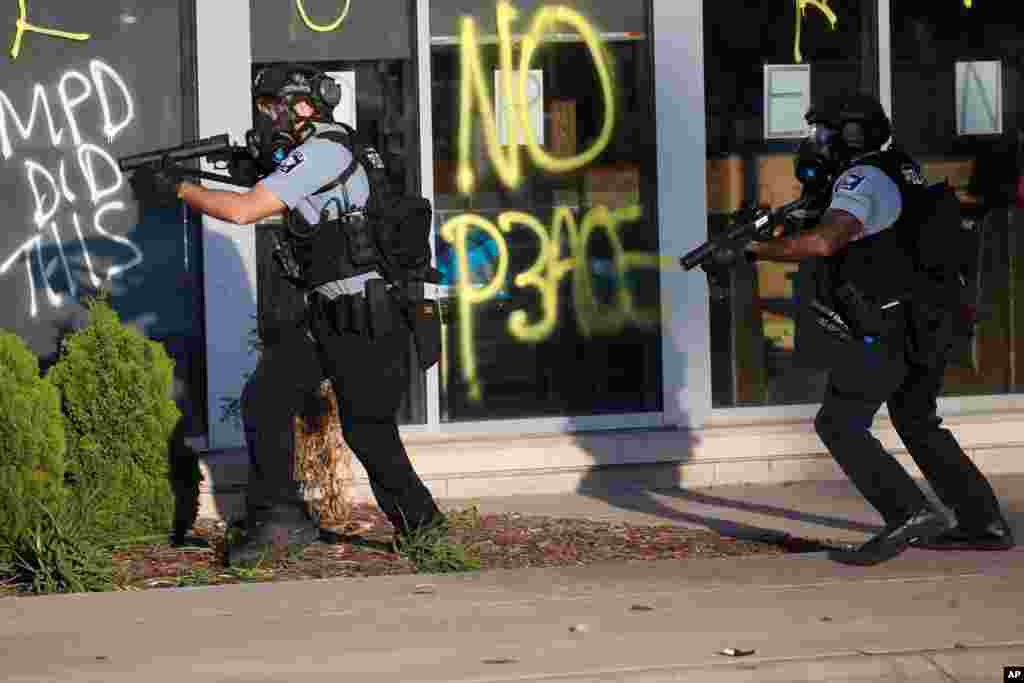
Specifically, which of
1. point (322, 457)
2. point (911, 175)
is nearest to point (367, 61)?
point (322, 457)

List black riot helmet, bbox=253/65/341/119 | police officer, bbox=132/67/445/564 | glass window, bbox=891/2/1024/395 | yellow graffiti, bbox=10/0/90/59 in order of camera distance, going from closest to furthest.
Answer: police officer, bbox=132/67/445/564 → black riot helmet, bbox=253/65/341/119 → yellow graffiti, bbox=10/0/90/59 → glass window, bbox=891/2/1024/395

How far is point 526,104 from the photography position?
10516 mm

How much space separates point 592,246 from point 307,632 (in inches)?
163

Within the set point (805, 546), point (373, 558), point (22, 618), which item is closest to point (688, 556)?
point (805, 546)

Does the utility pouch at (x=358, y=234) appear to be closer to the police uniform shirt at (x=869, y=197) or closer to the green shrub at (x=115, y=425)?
the green shrub at (x=115, y=425)

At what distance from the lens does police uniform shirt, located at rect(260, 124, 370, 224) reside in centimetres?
785

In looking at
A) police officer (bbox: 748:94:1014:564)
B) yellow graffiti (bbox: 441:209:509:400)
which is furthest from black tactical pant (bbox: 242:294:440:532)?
yellow graffiti (bbox: 441:209:509:400)

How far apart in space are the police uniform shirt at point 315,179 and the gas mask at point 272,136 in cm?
11

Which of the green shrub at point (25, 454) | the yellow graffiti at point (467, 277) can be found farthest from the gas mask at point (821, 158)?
the green shrub at point (25, 454)

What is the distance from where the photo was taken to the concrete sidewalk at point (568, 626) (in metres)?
6.42

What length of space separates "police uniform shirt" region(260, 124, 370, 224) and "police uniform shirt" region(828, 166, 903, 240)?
184 centimetres

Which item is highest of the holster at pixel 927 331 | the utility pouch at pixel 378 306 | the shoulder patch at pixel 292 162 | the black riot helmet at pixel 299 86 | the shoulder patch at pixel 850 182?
the black riot helmet at pixel 299 86

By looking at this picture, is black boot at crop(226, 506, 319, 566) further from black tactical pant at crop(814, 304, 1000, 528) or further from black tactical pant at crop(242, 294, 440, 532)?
black tactical pant at crop(814, 304, 1000, 528)

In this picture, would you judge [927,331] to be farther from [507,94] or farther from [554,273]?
[507,94]
